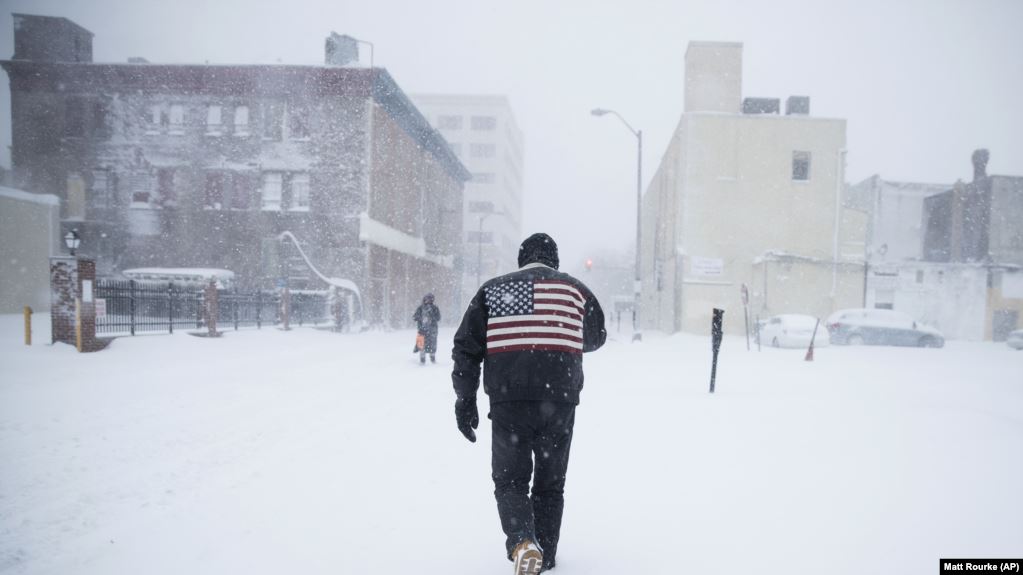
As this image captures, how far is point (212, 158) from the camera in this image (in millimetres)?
28344

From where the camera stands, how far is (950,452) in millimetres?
5609

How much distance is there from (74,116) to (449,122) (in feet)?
161

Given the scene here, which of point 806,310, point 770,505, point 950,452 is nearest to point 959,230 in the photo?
point 806,310

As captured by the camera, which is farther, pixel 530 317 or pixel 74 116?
pixel 74 116

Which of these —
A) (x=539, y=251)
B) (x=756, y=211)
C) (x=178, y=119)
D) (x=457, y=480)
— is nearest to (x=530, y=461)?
(x=539, y=251)

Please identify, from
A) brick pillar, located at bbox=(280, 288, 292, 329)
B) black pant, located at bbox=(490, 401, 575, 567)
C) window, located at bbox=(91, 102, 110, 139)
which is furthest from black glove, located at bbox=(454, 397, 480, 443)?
window, located at bbox=(91, 102, 110, 139)

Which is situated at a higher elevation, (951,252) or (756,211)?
(756,211)

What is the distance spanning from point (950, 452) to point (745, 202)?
2459 cm

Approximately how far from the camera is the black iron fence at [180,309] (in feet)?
48.7

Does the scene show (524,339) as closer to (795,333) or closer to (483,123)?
(795,333)

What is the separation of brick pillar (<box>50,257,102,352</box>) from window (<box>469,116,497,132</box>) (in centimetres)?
6465

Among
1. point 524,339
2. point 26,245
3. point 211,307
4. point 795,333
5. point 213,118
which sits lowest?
point 795,333

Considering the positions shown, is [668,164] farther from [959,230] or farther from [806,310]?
[959,230]

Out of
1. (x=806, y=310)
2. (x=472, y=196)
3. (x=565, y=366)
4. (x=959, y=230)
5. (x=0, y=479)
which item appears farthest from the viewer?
(x=472, y=196)
